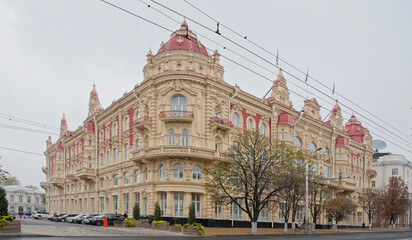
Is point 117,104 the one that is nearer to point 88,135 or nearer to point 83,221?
point 88,135

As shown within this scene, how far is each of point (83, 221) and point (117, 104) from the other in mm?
15422

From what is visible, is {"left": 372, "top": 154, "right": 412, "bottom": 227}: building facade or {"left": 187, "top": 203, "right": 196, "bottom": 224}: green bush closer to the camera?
{"left": 187, "top": 203, "right": 196, "bottom": 224}: green bush

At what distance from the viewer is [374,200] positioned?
2461 inches

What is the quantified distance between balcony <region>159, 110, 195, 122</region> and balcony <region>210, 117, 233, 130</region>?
Answer: 2442 millimetres

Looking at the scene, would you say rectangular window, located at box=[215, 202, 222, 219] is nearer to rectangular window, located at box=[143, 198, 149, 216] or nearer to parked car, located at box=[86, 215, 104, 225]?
rectangular window, located at box=[143, 198, 149, 216]

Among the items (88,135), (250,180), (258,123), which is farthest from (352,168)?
(88,135)

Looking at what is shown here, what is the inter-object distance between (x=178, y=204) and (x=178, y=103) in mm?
10487

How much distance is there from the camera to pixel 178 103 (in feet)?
140

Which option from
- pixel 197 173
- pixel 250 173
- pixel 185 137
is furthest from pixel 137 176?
pixel 250 173

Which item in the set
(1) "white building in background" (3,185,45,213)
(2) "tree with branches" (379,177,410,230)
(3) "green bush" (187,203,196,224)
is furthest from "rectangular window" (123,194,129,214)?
(1) "white building in background" (3,185,45,213)

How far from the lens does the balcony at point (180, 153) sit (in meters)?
40.2

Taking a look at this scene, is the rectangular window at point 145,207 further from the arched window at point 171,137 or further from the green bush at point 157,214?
the arched window at point 171,137

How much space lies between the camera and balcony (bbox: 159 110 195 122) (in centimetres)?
4103

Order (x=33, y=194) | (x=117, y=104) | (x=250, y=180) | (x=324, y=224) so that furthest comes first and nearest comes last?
(x=33, y=194) < (x=324, y=224) < (x=117, y=104) < (x=250, y=180)
